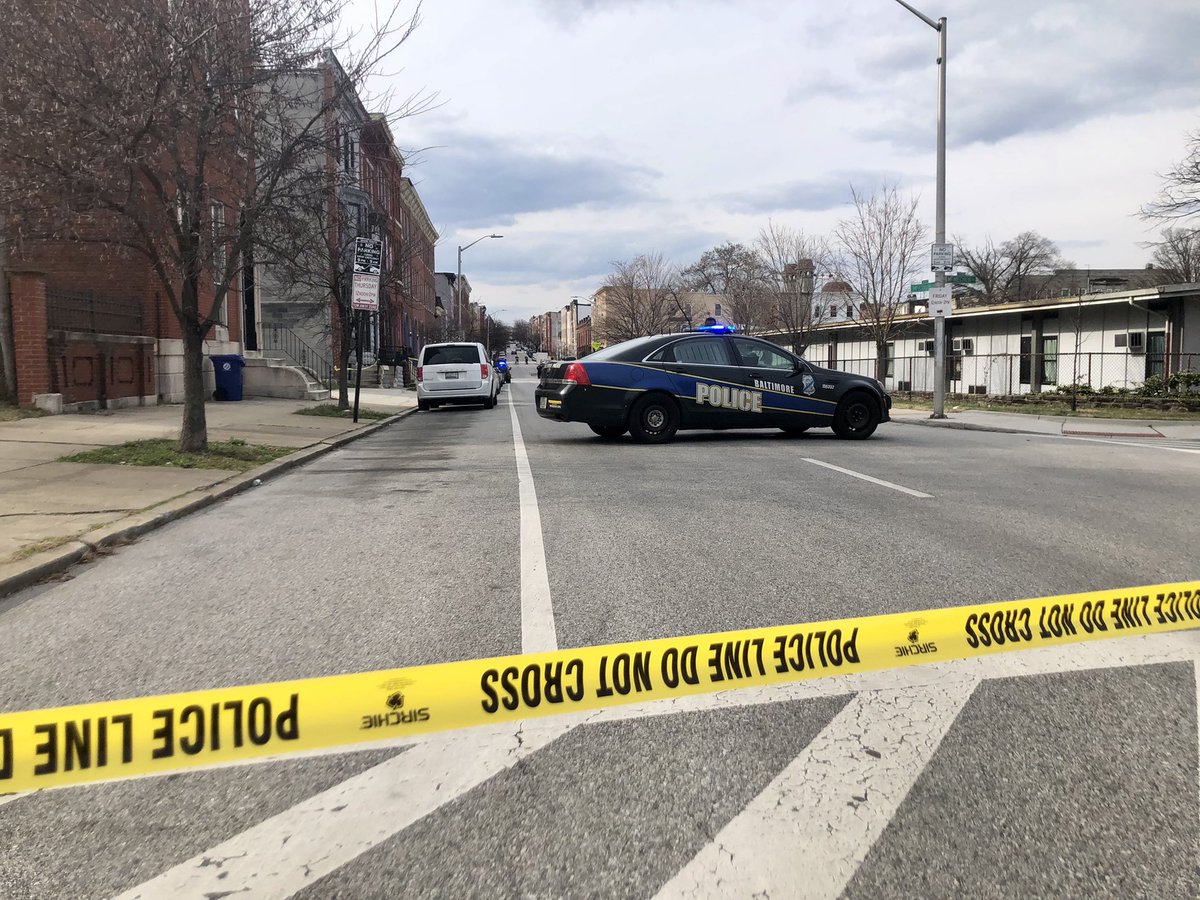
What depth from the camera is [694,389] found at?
41.0 ft

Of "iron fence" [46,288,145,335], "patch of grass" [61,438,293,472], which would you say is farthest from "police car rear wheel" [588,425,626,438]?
"iron fence" [46,288,145,335]

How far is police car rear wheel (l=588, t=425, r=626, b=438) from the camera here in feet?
41.9

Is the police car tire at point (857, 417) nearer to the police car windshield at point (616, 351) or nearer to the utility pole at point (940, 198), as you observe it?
the police car windshield at point (616, 351)

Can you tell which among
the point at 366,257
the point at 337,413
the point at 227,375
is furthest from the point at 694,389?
the point at 227,375

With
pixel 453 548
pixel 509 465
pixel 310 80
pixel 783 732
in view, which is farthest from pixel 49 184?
pixel 783 732

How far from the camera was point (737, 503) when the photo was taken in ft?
24.8

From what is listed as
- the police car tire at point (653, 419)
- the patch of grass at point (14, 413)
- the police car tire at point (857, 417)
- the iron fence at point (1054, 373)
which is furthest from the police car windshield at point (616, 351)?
the iron fence at point (1054, 373)

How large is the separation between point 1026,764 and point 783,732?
0.76 metres

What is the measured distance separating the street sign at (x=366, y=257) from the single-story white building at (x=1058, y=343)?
61.6 feet

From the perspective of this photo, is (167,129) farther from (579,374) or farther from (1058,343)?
(1058,343)

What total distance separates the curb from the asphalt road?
0.45 ft

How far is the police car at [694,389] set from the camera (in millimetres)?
12180

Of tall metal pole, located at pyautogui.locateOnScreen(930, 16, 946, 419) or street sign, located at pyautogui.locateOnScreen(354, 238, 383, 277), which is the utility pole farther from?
street sign, located at pyautogui.locateOnScreen(354, 238, 383, 277)

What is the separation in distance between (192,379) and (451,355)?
12279 millimetres
